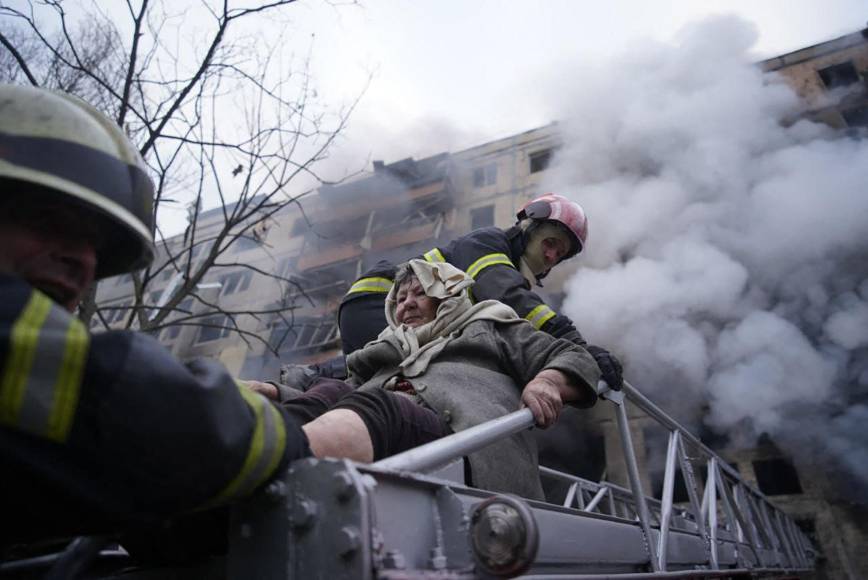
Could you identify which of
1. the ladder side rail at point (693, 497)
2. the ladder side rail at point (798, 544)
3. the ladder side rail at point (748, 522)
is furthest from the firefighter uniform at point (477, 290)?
the ladder side rail at point (798, 544)

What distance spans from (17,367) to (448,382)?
1448mm

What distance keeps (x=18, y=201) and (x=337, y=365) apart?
8.40 ft

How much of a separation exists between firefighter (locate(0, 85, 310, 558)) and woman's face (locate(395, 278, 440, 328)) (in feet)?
5.15

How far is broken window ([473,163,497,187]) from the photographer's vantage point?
779 inches

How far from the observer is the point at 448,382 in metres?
1.95

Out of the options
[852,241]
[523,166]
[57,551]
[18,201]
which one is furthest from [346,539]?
[523,166]

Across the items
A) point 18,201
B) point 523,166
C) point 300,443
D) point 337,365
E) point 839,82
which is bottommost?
point 300,443

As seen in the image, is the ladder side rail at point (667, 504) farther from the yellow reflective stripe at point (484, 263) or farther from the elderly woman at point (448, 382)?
the yellow reflective stripe at point (484, 263)

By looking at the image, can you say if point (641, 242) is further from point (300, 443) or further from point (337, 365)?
point (300, 443)

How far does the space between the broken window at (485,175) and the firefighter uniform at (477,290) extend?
16.8 metres

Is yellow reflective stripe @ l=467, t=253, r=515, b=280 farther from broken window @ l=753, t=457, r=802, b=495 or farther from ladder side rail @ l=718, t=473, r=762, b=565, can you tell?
broken window @ l=753, t=457, r=802, b=495

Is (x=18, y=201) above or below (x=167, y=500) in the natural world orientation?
above

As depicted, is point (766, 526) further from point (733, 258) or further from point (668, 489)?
point (733, 258)

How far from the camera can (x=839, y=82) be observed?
15.3 meters
